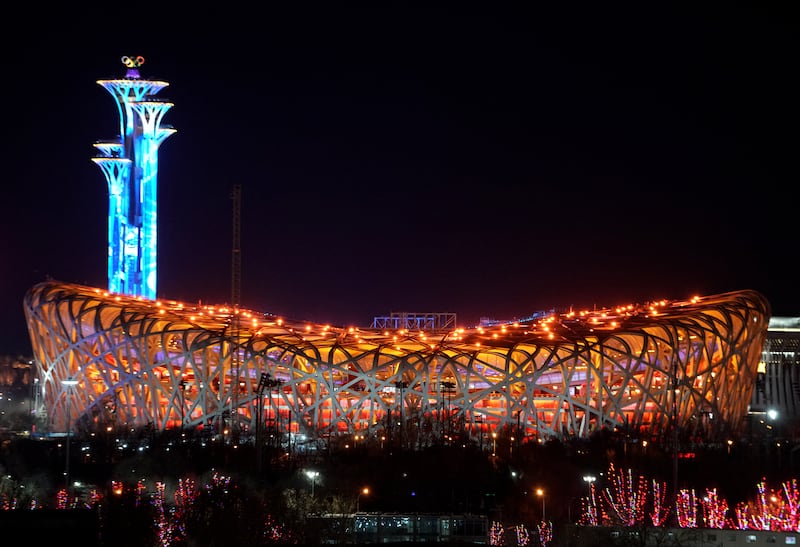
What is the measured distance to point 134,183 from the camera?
12019 cm

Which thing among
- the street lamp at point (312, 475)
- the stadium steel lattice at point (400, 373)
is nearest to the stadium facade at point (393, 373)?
the stadium steel lattice at point (400, 373)

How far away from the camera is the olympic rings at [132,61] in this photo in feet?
400

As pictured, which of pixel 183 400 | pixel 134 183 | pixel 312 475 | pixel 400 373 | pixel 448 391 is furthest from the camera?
pixel 134 183

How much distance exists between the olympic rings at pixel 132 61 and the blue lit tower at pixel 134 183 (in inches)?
53.5

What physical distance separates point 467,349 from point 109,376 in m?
23.7

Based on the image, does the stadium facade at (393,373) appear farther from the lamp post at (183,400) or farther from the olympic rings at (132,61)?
the olympic rings at (132,61)

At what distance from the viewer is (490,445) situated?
86.9m

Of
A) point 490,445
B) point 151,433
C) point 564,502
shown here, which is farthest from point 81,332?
point 564,502

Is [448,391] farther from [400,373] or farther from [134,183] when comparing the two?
[134,183]

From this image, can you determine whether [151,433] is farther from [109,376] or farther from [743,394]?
[743,394]

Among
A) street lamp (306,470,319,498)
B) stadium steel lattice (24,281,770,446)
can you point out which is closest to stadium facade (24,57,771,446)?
stadium steel lattice (24,281,770,446)

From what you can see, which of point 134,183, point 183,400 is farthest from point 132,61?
point 183,400

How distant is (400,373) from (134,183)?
37.7 m

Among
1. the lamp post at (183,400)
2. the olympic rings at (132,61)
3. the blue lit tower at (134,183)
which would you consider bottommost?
the lamp post at (183,400)
